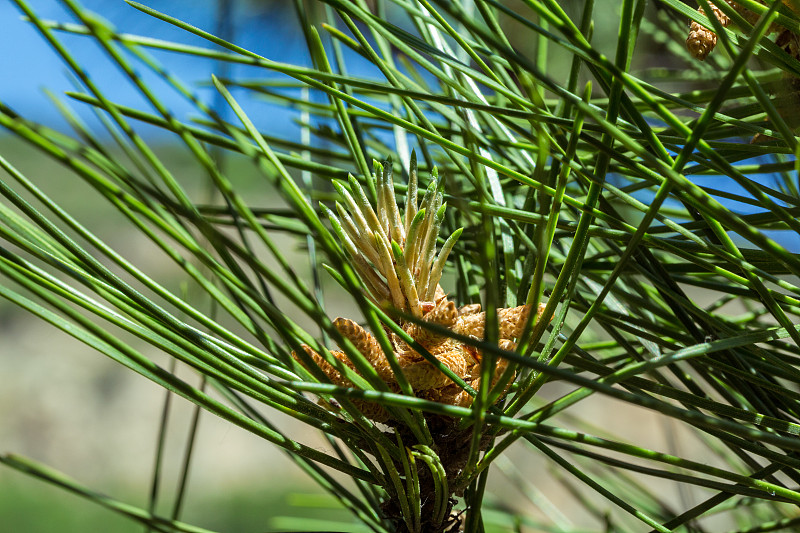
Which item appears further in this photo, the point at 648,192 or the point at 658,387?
the point at 648,192

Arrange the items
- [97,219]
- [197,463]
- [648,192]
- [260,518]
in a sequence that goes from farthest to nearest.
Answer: [97,219] → [197,463] → [260,518] → [648,192]

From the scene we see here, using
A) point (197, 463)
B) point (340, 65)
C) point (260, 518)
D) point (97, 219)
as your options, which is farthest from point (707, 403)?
point (97, 219)

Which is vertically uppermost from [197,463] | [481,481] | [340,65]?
[197,463]

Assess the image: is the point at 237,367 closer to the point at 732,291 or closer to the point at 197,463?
the point at 732,291

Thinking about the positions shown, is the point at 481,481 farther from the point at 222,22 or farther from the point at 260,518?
the point at 260,518

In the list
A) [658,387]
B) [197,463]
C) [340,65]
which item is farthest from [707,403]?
[197,463]

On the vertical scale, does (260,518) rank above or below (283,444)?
above

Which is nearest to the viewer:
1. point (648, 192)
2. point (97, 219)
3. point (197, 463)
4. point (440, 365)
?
point (440, 365)
